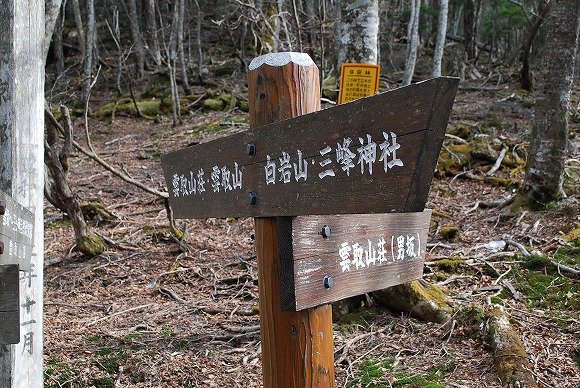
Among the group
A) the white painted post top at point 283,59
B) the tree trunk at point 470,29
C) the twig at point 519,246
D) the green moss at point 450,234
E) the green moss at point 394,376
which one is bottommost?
the green moss at point 394,376

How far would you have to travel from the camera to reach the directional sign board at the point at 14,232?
7.59ft

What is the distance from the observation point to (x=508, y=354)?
12.2 ft

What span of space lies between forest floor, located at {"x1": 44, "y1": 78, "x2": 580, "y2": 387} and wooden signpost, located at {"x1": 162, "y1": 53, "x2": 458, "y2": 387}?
1646 millimetres

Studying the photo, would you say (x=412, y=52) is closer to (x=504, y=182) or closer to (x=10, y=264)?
(x=504, y=182)

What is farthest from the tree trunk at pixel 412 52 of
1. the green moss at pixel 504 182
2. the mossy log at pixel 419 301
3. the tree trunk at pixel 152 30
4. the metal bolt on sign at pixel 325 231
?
the metal bolt on sign at pixel 325 231

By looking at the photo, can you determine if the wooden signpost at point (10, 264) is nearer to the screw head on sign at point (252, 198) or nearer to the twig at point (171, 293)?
the screw head on sign at point (252, 198)

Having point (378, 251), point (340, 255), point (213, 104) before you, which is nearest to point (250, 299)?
point (378, 251)

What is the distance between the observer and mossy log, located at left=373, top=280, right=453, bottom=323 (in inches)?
182

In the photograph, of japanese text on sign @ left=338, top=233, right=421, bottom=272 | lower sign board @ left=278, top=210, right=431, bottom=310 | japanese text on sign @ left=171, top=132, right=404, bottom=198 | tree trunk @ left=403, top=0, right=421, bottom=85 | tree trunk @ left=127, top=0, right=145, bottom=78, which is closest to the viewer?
japanese text on sign @ left=171, top=132, right=404, bottom=198

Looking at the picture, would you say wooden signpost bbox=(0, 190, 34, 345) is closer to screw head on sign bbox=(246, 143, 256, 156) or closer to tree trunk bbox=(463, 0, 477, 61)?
screw head on sign bbox=(246, 143, 256, 156)

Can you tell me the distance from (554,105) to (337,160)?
6.16 meters

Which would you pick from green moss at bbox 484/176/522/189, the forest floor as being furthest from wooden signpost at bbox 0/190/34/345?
green moss at bbox 484/176/522/189

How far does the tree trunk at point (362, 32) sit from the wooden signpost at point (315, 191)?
3030 mm

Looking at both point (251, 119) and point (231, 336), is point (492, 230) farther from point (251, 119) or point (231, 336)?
point (251, 119)
